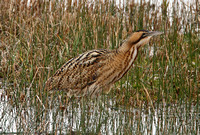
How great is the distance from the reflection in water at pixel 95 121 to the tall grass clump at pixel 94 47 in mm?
48

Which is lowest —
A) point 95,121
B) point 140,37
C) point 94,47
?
point 95,121

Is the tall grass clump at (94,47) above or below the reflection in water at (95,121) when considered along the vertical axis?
above

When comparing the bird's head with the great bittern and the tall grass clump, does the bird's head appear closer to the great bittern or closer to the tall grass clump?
the great bittern

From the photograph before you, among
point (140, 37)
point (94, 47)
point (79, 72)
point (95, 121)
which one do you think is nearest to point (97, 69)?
point (79, 72)

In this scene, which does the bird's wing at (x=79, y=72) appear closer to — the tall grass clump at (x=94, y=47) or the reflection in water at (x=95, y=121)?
the tall grass clump at (x=94, y=47)

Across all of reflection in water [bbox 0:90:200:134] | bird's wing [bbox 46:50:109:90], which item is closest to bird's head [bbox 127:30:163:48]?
bird's wing [bbox 46:50:109:90]

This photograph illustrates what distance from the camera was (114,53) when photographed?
558cm

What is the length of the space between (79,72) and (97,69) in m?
0.24

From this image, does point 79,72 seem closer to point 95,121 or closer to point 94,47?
point 95,121

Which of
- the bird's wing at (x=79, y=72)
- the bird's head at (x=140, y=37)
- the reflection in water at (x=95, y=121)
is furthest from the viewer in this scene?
the bird's wing at (x=79, y=72)

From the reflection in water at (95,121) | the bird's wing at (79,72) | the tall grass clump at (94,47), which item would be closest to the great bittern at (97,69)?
the bird's wing at (79,72)

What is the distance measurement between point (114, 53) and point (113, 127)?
1290 mm

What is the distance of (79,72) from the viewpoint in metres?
5.72

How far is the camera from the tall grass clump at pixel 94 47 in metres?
5.56
